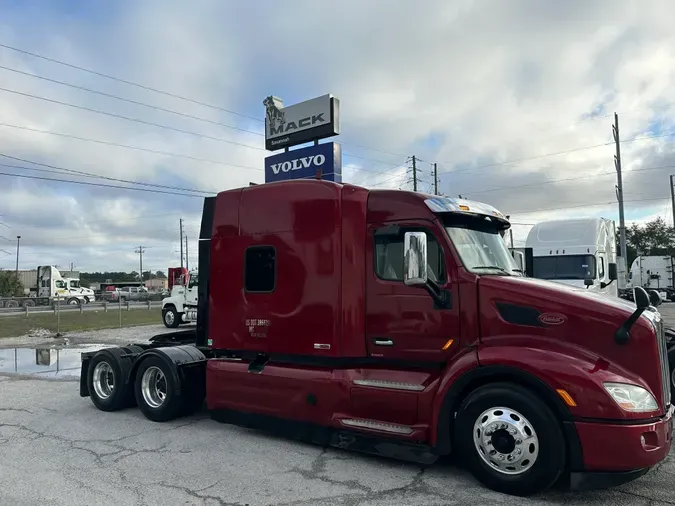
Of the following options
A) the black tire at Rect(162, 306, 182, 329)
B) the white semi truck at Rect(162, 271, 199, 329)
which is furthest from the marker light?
the black tire at Rect(162, 306, 182, 329)

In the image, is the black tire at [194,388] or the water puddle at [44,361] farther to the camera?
the water puddle at [44,361]

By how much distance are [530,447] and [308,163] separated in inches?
521

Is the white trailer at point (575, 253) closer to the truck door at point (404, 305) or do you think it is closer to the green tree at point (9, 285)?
the truck door at point (404, 305)

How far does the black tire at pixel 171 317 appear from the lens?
73.8 ft

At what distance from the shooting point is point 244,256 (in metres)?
6.51

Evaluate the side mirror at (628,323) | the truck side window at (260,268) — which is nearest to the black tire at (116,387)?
the truck side window at (260,268)

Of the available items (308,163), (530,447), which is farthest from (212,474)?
(308,163)

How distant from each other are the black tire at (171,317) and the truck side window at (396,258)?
1841 centimetres

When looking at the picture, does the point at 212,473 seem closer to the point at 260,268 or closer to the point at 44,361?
the point at 260,268

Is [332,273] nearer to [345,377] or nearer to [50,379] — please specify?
[345,377]

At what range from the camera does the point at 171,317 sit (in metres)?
22.6

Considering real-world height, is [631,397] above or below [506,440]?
above

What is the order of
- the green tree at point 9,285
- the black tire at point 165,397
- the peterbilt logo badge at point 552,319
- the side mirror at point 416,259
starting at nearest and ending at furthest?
the peterbilt logo badge at point 552,319 < the side mirror at point 416,259 < the black tire at point 165,397 < the green tree at point 9,285

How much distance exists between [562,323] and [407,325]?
1445 mm
